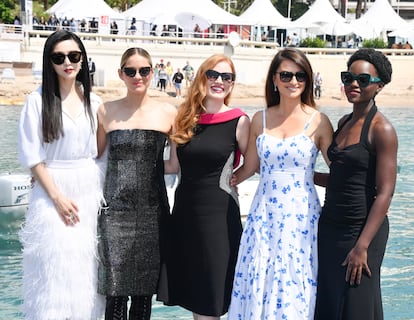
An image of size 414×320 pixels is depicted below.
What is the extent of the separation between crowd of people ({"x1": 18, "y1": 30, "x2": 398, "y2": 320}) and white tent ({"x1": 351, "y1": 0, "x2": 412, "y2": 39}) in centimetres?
3862

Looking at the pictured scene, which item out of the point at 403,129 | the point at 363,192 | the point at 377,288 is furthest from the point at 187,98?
the point at 403,129

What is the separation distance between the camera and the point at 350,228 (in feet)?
13.0

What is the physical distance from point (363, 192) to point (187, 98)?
130cm

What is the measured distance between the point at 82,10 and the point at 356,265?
29908 millimetres

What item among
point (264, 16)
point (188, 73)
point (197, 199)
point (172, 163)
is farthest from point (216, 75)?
point (264, 16)

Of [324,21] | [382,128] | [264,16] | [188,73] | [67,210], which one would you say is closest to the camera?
[382,128]

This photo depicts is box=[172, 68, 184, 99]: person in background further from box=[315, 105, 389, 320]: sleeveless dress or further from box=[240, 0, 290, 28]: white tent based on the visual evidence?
box=[315, 105, 389, 320]: sleeveless dress

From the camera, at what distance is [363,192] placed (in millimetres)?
3906

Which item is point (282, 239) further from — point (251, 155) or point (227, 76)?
point (227, 76)

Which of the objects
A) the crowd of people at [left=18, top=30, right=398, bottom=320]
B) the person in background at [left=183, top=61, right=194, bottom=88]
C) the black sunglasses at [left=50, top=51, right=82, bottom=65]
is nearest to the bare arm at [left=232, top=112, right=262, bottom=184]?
the crowd of people at [left=18, top=30, right=398, bottom=320]

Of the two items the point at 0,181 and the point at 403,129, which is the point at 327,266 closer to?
the point at 0,181

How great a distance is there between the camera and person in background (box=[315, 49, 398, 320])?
12.6 ft

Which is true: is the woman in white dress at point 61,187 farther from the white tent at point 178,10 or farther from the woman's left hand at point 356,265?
the white tent at point 178,10

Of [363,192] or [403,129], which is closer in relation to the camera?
[363,192]
